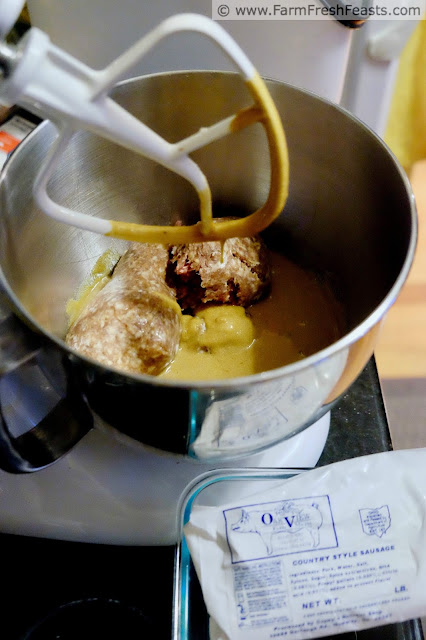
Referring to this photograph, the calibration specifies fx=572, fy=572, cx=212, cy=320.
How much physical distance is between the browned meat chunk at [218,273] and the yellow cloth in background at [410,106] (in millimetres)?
660

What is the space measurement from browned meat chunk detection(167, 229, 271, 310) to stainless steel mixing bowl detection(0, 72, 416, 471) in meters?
0.09

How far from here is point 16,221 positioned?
1.94 feet

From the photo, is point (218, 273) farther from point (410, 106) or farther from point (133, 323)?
point (410, 106)

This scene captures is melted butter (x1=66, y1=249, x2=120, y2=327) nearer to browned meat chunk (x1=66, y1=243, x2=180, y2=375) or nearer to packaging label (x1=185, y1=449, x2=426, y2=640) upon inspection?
browned meat chunk (x1=66, y1=243, x2=180, y2=375)

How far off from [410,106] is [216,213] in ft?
2.16

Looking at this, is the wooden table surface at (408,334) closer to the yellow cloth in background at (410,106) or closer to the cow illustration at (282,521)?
the yellow cloth in background at (410,106)

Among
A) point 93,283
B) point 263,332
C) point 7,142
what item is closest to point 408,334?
point 263,332

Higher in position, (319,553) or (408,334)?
(319,553)

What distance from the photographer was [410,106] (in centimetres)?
123

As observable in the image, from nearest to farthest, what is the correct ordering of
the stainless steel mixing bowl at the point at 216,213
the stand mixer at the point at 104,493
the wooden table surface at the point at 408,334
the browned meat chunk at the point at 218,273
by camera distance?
the stainless steel mixing bowl at the point at 216,213
the stand mixer at the point at 104,493
the browned meat chunk at the point at 218,273
the wooden table surface at the point at 408,334

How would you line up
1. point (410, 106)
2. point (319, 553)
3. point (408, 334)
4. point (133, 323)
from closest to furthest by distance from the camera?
1. point (319, 553)
2. point (133, 323)
3. point (408, 334)
4. point (410, 106)

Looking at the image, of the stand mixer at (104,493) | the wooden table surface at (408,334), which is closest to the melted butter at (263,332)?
the stand mixer at (104,493)

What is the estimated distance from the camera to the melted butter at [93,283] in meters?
0.74

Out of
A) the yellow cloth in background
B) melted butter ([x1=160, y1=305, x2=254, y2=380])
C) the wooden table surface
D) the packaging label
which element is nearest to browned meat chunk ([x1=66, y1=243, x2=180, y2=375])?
melted butter ([x1=160, y1=305, x2=254, y2=380])
